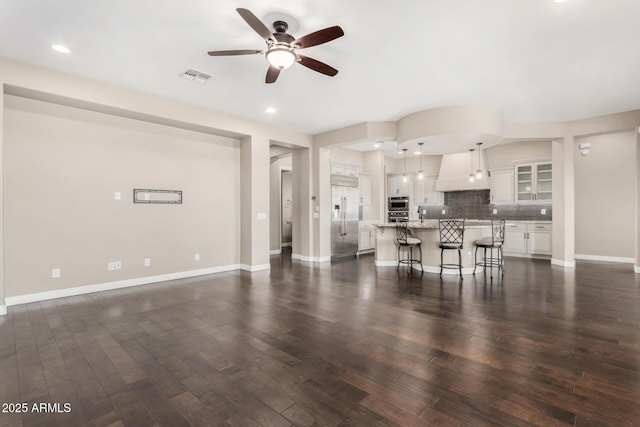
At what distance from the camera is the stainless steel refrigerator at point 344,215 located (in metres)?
7.63

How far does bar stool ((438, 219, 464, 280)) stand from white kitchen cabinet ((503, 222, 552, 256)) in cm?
303

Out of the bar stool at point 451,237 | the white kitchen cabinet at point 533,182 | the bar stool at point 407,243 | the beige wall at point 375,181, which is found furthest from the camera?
the beige wall at point 375,181

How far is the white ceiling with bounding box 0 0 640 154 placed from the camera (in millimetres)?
2721

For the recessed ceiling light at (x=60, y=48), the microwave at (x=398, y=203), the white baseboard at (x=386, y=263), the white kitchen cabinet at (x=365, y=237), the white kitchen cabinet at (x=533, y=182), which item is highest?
the recessed ceiling light at (x=60, y=48)

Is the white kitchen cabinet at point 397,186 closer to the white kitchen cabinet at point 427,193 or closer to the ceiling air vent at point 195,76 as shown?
the white kitchen cabinet at point 427,193

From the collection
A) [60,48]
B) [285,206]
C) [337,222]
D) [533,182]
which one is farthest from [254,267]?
[533,182]

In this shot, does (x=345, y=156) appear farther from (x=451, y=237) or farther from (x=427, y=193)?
(x=451, y=237)

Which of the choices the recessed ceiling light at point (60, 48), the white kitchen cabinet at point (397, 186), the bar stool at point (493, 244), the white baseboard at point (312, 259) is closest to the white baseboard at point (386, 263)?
the white baseboard at point (312, 259)

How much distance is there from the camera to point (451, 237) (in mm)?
5855

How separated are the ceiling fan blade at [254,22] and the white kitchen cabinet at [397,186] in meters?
7.83

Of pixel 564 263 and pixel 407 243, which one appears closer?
pixel 407 243

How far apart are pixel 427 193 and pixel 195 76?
7.49 m

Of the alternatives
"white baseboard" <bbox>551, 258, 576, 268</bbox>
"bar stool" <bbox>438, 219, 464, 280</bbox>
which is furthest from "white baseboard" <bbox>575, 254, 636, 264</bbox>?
"bar stool" <bbox>438, 219, 464, 280</bbox>

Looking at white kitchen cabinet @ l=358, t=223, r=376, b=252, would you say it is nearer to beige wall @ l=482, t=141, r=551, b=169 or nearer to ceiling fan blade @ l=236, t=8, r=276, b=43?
beige wall @ l=482, t=141, r=551, b=169
